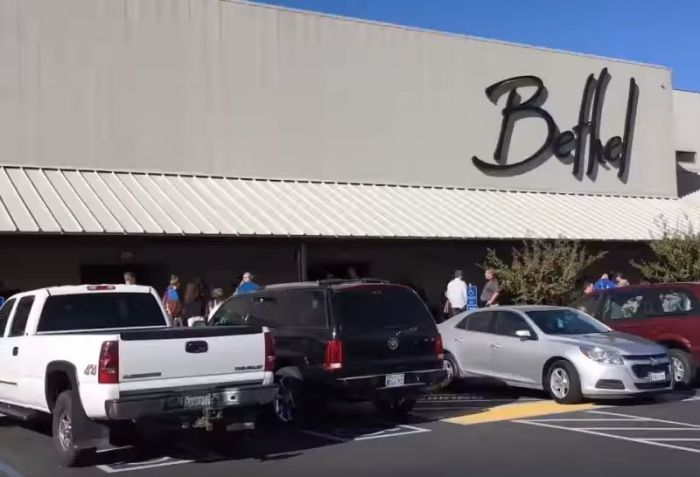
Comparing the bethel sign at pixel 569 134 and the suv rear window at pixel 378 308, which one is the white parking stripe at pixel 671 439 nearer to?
the suv rear window at pixel 378 308

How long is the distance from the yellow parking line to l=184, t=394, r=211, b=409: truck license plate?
4.00 meters

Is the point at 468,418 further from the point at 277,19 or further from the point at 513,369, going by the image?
the point at 277,19

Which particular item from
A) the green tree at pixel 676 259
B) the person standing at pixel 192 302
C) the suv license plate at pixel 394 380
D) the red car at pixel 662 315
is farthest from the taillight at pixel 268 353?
the green tree at pixel 676 259

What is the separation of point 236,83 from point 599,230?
10.2 metres

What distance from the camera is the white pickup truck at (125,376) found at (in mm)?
8508

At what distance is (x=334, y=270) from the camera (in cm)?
2286

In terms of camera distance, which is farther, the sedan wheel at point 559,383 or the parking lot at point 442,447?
the sedan wheel at point 559,383

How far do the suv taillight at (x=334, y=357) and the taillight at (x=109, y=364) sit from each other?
3.14m

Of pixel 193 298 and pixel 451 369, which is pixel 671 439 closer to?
pixel 451 369

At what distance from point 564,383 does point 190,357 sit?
6.32 metres

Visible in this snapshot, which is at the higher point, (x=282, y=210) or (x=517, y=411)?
(x=282, y=210)

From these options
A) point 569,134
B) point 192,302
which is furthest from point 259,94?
point 569,134

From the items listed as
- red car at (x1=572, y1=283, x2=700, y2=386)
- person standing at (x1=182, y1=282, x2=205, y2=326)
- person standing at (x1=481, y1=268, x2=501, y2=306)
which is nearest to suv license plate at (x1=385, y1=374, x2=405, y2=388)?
red car at (x1=572, y1=283, x2=700, y2=386)

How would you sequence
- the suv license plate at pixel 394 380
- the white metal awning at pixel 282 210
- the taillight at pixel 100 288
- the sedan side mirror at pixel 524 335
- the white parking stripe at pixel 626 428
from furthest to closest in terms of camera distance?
the white metal awning at pixel 282 210, the sedan side mirror at pixel 524 335, the suv license plate at pixel 394 380, the taillight at pixel 100 288, the white parking stripe at pixel 626 428
